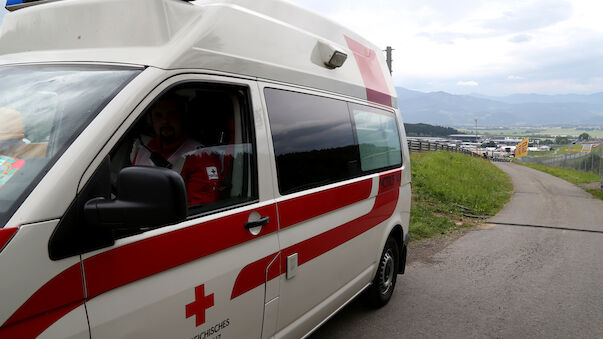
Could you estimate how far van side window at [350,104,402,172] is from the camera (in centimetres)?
386

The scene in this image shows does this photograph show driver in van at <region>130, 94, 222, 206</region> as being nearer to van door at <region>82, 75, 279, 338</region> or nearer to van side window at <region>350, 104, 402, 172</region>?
van door at <region>82, 75, 279, 338</region>

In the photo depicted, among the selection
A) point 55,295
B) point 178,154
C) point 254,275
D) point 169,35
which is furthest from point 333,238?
point 55,295

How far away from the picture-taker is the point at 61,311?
1.48 metres

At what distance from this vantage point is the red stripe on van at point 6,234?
1327mm

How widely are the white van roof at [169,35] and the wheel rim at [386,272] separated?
2307mm

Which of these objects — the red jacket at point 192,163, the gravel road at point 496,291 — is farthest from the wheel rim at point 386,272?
the red jacket at point 192,163

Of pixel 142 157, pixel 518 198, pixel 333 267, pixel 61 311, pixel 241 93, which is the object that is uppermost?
pixel 241 93

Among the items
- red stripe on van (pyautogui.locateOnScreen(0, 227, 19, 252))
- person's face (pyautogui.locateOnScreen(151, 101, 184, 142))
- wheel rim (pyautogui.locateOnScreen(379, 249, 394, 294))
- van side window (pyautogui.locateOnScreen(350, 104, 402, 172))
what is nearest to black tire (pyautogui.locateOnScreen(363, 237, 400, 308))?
wheel rim (pyautogui.locateOnScreen(379, 249, 394, 294))

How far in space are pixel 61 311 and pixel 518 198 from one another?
629 inches

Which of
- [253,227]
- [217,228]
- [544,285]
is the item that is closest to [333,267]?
[253,227]

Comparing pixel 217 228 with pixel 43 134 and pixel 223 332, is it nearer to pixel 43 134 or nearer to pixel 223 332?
pixel 223 332

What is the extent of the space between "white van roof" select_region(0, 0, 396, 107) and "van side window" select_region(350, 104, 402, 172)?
0.97 meters

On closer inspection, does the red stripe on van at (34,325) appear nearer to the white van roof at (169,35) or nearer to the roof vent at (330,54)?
the white van roof at (169,35)

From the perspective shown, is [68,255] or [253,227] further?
[253,227]
